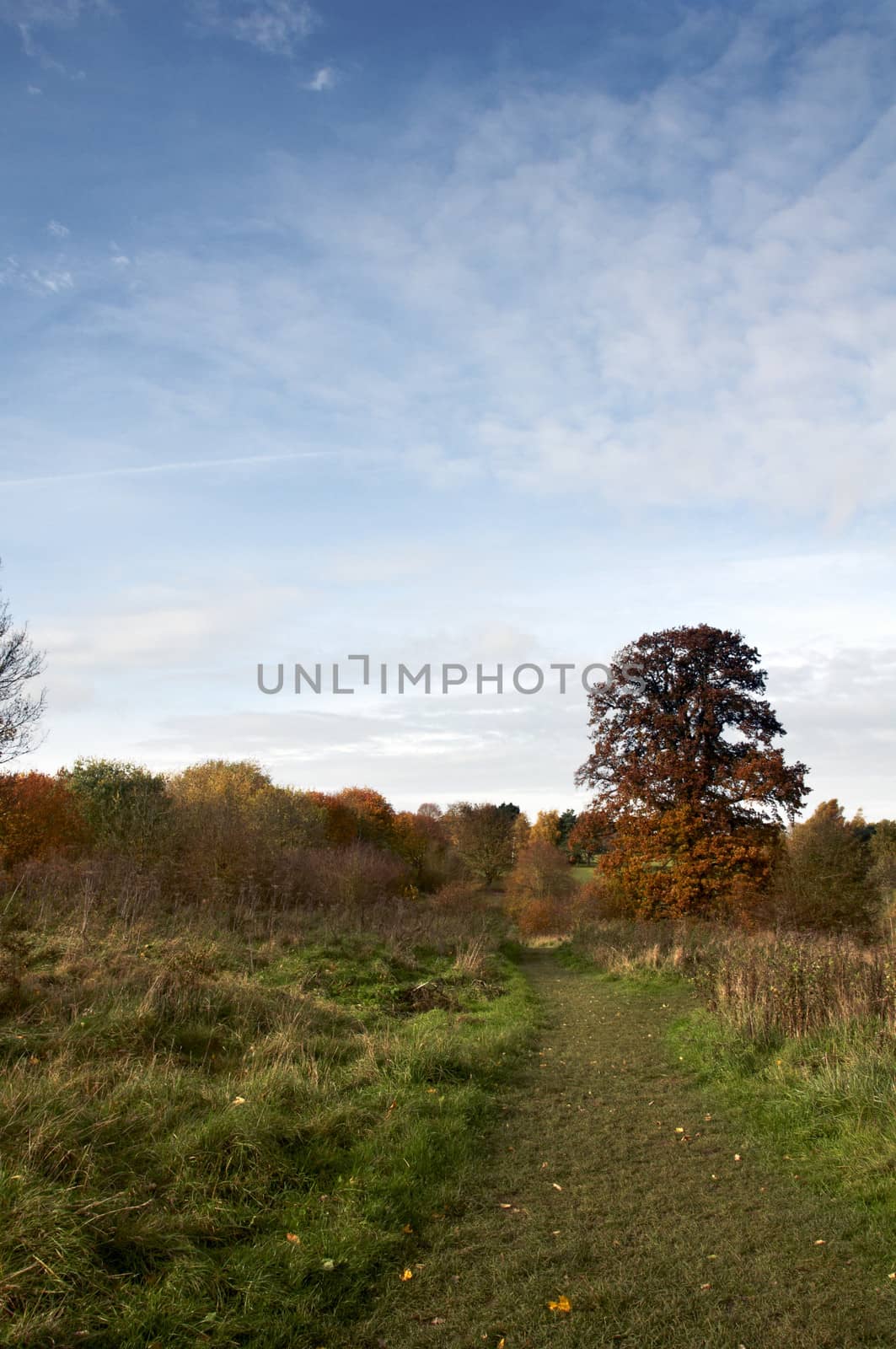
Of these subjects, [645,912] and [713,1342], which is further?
[645,912]

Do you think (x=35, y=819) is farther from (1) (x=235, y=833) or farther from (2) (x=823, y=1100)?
(2) (x=823, y=1100)

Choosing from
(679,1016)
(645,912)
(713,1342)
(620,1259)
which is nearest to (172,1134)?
(620,1259)

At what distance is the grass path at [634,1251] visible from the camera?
12.0 ft

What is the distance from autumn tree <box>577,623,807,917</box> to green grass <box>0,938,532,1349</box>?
14.0 metres

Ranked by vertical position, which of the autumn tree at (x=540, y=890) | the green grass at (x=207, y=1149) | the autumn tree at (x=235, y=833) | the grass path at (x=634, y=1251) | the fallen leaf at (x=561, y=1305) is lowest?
the autumn tree at (x=540, y=890)

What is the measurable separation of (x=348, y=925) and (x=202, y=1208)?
13670mm

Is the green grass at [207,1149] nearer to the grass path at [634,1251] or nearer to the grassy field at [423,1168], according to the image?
the grassy field at [423,1168]

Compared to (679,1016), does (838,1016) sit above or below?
above

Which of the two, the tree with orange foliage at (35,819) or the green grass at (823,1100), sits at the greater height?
the tree with orange foliage at (35,819)

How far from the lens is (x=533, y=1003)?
13.1m

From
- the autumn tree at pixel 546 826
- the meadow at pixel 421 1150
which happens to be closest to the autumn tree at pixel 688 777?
the meadow at pixel 421 1150

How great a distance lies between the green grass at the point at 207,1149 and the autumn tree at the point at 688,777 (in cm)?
1400

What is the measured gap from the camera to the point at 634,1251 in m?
4.38

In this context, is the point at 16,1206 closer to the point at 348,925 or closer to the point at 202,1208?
the point at 202,1208
